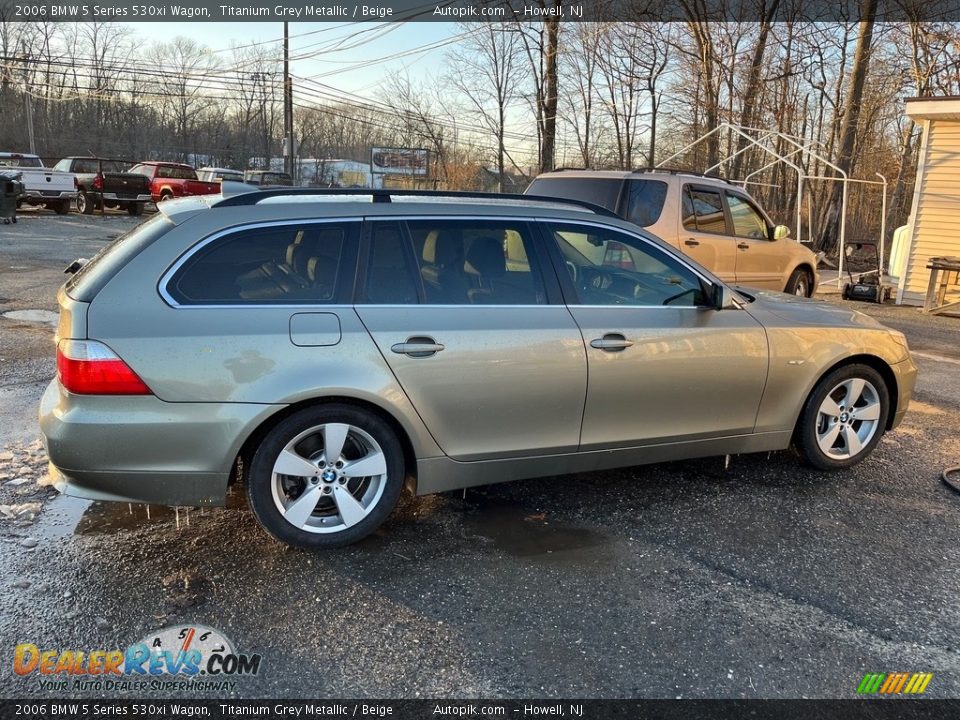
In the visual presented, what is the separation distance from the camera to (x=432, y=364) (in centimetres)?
347

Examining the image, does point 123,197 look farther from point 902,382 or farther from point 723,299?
point 902,382

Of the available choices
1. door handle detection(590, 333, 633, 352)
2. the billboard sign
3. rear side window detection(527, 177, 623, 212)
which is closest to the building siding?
rear side window detection(527, 177, 623, 212)

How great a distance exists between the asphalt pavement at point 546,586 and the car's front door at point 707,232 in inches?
177

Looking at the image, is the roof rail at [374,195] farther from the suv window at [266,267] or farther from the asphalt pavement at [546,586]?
the asphalt pavement at [546,586]

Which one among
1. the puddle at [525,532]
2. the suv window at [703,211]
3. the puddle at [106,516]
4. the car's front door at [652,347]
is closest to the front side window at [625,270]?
the car's front door at [652,347]

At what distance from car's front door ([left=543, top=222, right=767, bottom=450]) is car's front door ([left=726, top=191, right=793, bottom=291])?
5.46 meters

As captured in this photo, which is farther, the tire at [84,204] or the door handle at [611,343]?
the tire at [84,204]

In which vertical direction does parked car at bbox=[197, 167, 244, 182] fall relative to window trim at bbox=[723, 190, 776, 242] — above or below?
above

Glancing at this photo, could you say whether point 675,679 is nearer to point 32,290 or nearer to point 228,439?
point 228,439

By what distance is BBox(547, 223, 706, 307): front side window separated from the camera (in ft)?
13.1

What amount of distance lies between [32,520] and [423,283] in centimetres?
235

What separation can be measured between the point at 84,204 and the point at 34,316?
Answer: 62.9 feet

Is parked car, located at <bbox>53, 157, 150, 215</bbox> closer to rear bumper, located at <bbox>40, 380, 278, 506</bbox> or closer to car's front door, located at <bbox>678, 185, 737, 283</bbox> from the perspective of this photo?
car's front door, located at <bbox>678, 185, 737, 283</bbox>

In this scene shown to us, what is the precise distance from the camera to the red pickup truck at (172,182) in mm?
24969
